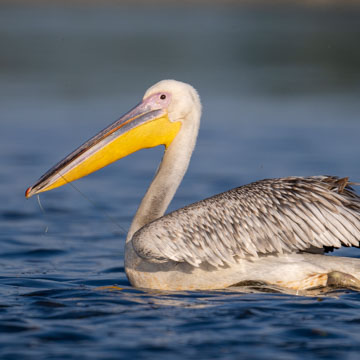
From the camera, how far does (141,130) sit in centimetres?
661

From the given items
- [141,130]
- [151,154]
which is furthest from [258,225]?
[151,154]

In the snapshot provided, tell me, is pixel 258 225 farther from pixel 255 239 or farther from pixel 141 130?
pixel 141 130

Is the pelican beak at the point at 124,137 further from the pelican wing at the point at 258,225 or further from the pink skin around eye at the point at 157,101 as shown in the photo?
the pelican wing at the point at 258,225

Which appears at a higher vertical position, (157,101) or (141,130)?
(157,101)

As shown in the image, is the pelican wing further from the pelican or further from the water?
the water

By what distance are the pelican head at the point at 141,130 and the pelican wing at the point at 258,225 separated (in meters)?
0.73

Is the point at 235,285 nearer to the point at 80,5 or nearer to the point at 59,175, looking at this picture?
the point at 59,175

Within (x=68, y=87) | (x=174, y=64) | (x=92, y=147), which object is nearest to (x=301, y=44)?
(x=174, y=64)

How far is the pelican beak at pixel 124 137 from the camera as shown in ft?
21.4

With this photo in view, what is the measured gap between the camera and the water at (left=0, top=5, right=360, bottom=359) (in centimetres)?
503

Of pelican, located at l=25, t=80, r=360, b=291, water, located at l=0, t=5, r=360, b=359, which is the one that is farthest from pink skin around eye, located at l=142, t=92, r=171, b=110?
water, located at l=0, t=5, r=360, b=359

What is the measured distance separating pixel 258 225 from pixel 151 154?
5745mm

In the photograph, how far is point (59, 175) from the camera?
6.48 meters

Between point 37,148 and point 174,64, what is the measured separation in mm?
6723
